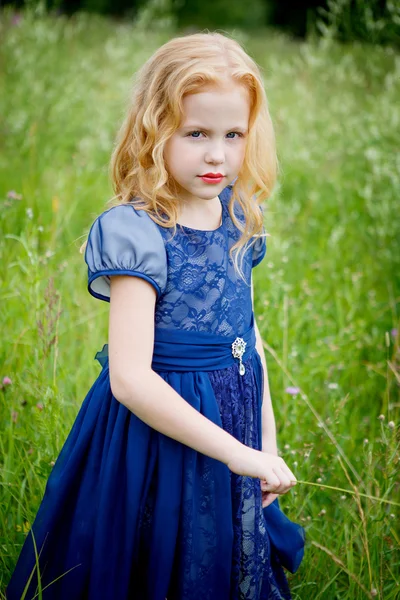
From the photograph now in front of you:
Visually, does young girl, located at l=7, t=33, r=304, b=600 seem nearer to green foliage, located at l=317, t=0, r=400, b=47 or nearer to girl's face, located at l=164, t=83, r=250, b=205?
girl's face, located at l=164, t=83, r=250, b=205

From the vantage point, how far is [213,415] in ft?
4.64

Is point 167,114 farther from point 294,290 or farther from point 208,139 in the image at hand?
point 294,290

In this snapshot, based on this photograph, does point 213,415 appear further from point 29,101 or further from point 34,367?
point 29,101

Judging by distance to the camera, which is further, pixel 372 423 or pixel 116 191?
pixel 372 423

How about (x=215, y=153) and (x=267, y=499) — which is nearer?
(x=215, y=153)

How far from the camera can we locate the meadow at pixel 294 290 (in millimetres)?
1815

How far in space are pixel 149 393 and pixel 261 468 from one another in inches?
10.4

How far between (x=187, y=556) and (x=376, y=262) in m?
2.28

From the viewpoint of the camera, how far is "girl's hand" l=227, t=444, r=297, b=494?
1.24m

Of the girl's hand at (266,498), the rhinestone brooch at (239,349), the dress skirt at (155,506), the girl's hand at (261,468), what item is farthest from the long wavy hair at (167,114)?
the girl's hand at (266,498)

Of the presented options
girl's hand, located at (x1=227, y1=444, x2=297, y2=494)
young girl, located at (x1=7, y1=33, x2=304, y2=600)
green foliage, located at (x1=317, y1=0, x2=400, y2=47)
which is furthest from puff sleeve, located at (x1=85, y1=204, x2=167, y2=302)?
green foliage, located at (x1=317, y1=0, x2=400, y2=47)

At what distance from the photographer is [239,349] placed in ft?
4.95

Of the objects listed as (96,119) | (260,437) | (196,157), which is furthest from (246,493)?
(96,119)

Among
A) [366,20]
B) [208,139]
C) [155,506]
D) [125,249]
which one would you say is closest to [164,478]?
[155,506]
